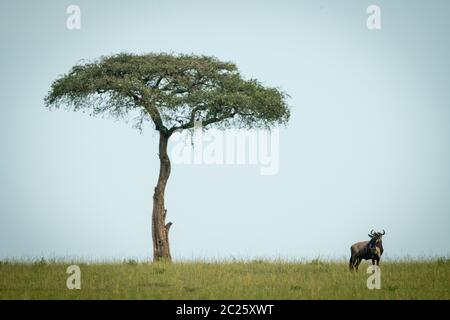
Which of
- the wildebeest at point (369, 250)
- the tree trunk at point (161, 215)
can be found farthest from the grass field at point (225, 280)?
the tree trunk at point (161, 215)

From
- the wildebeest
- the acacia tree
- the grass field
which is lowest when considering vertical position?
the grass field

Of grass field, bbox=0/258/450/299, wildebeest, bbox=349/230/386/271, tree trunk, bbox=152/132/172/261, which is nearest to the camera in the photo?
grass field, bbox=0/258/450/299

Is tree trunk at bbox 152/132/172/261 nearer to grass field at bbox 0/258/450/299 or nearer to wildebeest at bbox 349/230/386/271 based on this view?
grass field at bbox 0/258/450/299

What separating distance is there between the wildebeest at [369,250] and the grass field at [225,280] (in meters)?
0.59

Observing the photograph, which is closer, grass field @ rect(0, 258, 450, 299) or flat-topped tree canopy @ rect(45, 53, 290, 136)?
grass field @ rect(0, 258, 450, 299)

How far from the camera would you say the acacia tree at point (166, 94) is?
39719mm

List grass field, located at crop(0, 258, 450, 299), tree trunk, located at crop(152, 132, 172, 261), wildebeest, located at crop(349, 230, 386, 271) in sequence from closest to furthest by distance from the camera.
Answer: grass field, located at crop(0, 258, 450, 299) → wildebeest, located at crop(349, 230, 386, 271) → tree trunk, located at crop(152, 132, 172, 261)

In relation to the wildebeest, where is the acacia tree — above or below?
above

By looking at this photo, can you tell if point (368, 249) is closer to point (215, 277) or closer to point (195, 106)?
point (215, 277)

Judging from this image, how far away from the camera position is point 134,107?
133 feet

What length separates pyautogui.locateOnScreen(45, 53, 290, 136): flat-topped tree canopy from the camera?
39.7 meters

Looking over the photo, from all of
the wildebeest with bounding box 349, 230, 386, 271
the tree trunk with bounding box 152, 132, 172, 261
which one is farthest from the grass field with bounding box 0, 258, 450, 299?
the tree trunk with bounding box 152, 132, 172, 261

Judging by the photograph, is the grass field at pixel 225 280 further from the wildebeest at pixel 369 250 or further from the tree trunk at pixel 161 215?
the tree trunk at pixel 161 215

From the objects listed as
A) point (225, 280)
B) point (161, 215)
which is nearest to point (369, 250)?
point (225, 280)
